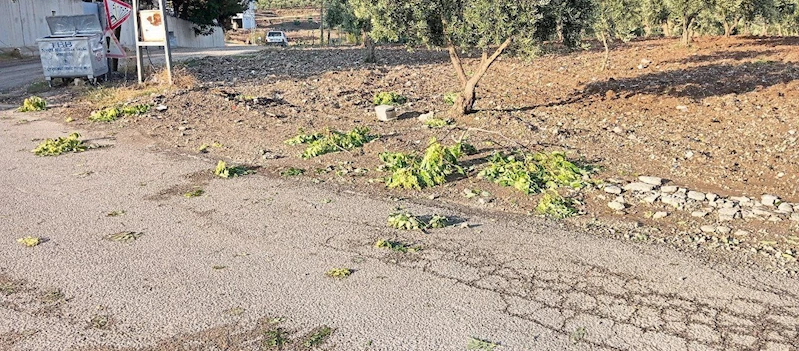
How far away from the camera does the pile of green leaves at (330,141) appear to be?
896 cm

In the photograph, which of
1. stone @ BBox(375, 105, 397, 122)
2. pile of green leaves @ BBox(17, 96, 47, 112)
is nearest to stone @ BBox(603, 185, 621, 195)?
stone @ BBox(375, 105, 397, 122)

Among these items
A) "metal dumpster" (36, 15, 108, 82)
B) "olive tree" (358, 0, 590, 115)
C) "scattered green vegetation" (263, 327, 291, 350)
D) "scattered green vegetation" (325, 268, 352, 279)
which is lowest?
"scattered green vegetation" (263, 327, 291, 350)

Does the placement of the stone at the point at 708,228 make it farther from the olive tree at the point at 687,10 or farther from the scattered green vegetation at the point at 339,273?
the olive tree at the point at 687,10

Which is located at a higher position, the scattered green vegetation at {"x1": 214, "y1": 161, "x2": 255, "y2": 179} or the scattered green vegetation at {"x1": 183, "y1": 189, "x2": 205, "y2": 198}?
the scattered green vegetation at {"x1": 214, "y1": 161, "x2": 255, "y2": 179}

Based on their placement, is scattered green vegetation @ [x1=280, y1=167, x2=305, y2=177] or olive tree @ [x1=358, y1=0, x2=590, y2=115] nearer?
scattered green vegetation @ [x1=280, y1=167, x2=305, y2=177]

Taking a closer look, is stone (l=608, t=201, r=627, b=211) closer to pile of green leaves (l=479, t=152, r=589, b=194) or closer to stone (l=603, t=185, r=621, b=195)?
stone (l=603, t=185, r=621, b=195)

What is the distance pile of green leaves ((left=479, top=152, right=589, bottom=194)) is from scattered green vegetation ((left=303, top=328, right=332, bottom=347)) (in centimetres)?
354

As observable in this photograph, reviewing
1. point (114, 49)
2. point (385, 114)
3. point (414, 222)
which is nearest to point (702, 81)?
point (385, 114)

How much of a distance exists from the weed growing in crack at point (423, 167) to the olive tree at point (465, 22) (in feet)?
7.55

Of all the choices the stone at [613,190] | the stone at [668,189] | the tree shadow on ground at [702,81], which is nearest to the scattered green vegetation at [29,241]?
the stone at [613,190]

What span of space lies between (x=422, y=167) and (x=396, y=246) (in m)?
2.20

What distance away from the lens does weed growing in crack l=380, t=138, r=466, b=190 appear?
24.2 ft

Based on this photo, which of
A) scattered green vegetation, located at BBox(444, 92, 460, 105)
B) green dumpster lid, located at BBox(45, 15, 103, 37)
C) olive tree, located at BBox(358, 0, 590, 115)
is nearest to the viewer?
olive tree, located at BBox(358, 0, 590, 115)

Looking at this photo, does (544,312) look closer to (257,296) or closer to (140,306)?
(257,296)
